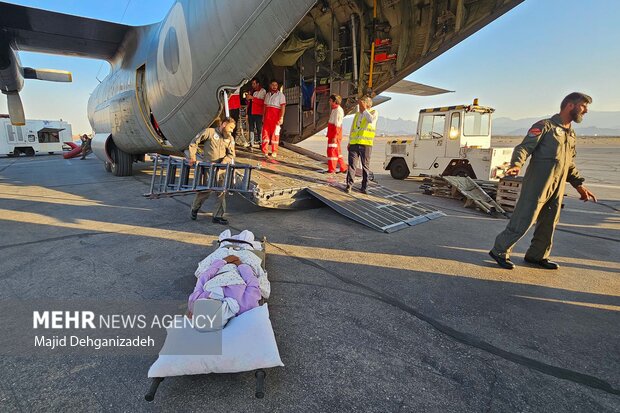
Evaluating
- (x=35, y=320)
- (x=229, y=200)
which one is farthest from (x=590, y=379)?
(x=229, y=200)

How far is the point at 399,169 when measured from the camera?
479 inches

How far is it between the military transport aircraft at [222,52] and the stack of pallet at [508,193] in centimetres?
345

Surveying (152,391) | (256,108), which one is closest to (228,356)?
(152,391)

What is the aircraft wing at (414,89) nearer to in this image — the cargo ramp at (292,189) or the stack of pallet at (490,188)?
the stack of pallet at (490,188)

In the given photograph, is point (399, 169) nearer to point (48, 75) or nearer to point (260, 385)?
point (260, 385)

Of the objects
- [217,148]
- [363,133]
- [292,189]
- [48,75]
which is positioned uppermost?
[48,75]

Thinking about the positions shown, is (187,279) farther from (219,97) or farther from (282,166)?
(282,166)

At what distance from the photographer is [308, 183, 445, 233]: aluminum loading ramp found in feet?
17.8

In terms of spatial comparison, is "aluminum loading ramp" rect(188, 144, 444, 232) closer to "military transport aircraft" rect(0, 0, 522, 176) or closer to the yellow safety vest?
the yellow safety vest

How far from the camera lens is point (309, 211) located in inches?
254

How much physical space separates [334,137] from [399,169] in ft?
18.7

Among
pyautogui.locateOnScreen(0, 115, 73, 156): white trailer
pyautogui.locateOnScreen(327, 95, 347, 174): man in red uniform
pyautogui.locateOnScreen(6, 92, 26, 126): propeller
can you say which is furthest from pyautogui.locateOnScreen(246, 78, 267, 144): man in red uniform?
pyautogui.locateOnScreen(0, 115, 73, 156): white trailer

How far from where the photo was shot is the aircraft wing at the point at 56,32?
7188 millimetres

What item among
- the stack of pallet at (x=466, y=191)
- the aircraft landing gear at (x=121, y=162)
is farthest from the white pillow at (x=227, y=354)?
the aircraft landing gear at (x=121, y=162)
